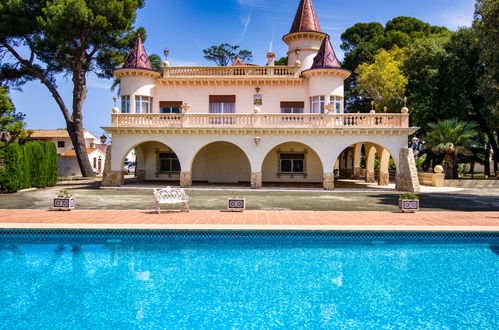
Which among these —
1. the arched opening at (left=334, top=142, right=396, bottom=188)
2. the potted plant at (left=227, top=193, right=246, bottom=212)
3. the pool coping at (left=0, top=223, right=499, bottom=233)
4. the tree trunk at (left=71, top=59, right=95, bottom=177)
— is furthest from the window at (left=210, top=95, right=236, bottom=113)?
the pool coping at (left=0, top=223, right=499, bottom=233)

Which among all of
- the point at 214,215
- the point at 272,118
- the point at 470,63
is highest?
the point at 470,63

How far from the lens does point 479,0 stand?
23359 millimetres

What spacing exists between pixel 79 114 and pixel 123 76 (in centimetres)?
1075

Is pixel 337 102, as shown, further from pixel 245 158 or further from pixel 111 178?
pixel 111 178

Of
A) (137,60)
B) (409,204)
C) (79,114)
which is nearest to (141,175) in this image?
(137,60)

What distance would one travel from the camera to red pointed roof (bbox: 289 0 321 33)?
92.6ft

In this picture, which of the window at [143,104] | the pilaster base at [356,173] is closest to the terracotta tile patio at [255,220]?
the window at [143,104]

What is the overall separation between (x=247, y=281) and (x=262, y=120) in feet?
53.2

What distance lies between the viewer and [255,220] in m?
11.1

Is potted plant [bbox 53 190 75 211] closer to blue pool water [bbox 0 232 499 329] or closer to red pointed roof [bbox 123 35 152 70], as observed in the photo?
blue pool water [bbox 0 232 499 329]

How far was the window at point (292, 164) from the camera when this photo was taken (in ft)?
92.1

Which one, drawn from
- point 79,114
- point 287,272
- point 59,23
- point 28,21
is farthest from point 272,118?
point 28,21

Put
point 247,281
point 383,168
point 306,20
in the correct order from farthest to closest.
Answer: point 306,20, point 383,168, point 247,281

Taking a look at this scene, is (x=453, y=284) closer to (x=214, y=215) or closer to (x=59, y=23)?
(x=214, y=215)
